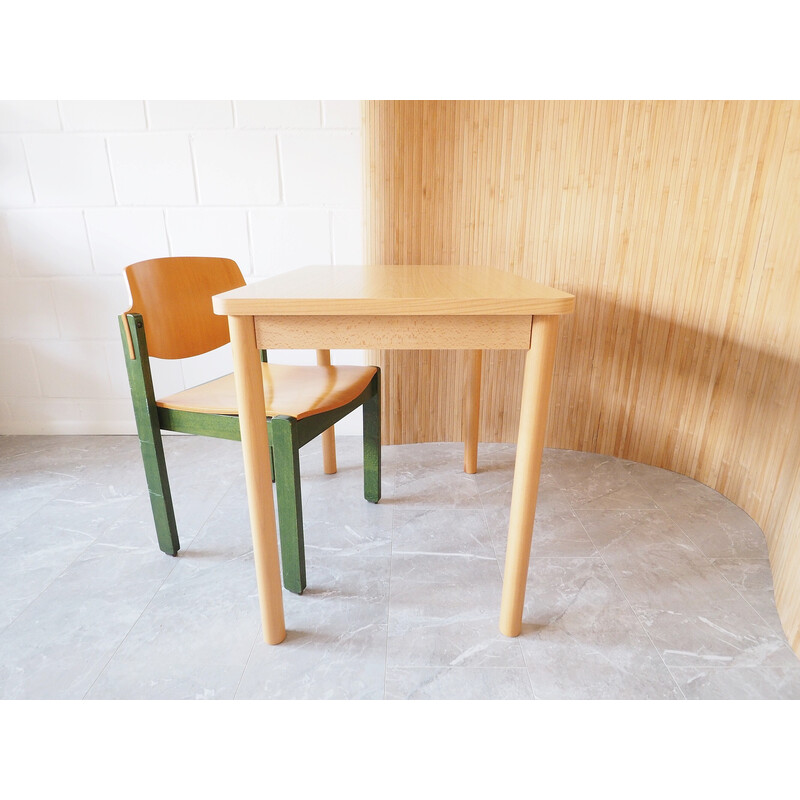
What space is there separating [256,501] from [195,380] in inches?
51.6

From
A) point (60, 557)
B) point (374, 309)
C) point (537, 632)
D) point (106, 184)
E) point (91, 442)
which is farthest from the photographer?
point (91, 442)

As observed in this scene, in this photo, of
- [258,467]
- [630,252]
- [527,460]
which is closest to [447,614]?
[527,460]

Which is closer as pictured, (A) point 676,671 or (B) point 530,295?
(B) point 530,295

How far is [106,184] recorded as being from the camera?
1959 millimetres

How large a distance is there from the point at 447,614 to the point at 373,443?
57cm

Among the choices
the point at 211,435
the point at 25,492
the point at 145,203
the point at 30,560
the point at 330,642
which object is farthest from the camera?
the point at 145,203

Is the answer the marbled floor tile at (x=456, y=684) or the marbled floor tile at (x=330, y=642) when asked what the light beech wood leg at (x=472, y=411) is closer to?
the marbled floor tile at (x=330, y=642)

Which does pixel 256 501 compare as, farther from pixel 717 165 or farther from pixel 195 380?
pixel 717 165

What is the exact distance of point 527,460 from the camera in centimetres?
A: 102

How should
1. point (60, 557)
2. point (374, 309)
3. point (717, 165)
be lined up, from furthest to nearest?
1. point (717, 165)
2. point (60, 557)
3. point (374, 309)

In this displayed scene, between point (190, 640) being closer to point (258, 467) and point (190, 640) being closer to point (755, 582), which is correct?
point (258, 467)

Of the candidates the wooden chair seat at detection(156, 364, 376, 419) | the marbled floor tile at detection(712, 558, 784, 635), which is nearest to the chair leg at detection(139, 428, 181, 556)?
the wooden chair seat at detection(156, 364, 376, 419)

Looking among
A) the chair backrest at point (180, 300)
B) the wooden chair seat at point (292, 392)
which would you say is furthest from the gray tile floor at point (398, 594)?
the chair backrest at point (180, 300)
